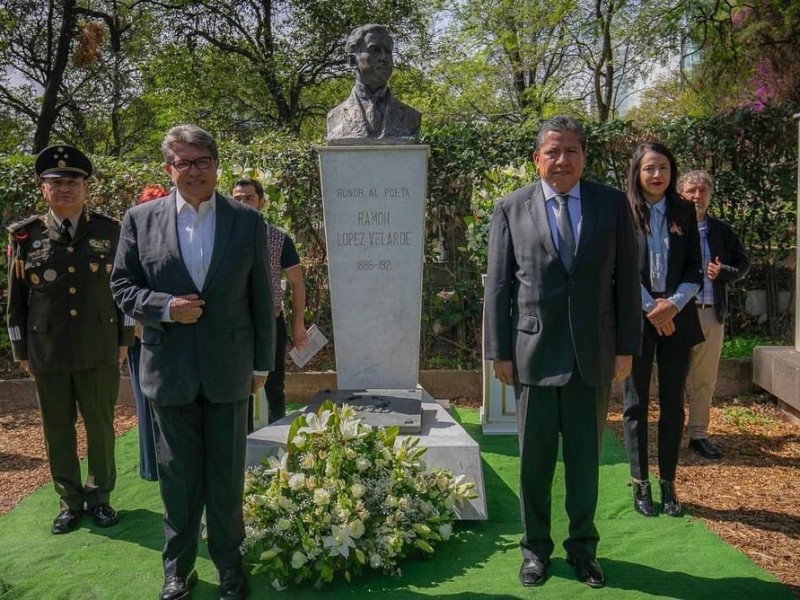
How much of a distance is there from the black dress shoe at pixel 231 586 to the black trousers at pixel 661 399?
84.0 inches

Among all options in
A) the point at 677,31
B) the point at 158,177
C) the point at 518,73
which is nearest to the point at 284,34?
the point at 518,73

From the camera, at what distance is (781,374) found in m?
6.02

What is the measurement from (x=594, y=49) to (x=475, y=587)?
15.5 metres

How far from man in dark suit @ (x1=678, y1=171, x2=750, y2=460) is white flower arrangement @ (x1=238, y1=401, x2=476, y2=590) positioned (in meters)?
2.26

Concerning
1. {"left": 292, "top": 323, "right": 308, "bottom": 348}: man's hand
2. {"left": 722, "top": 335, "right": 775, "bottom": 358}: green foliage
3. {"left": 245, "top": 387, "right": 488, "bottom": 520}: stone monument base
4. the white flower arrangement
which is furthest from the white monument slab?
{"left": 722, "top": 335, "right": 775, "bottom": 358}: green foliage

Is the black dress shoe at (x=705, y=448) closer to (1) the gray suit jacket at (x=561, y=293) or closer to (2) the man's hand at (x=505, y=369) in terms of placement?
(1) the gray suit jacket at (x=561, y=293)

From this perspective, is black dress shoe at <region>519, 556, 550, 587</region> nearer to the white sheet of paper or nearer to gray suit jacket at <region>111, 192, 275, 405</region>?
gray suit jacket at <region>111, 192, 275, 405</region>

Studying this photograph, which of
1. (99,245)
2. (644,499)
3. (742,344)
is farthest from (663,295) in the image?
(742,344)

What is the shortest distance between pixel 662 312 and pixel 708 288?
145cm

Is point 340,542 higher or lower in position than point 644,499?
higher

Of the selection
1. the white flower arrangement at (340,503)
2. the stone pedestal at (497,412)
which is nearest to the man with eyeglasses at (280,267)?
the white flower arrangement at (340,503)

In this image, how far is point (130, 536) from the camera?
3.97 m

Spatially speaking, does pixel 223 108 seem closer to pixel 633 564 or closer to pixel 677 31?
pixel 677 31

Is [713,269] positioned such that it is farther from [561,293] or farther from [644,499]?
[561,293]
